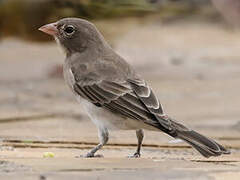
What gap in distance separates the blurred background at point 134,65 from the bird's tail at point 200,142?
0.99 meters

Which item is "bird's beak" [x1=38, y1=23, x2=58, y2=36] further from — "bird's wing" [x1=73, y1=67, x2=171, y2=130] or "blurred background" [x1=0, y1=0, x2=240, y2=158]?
"blurred background" [x1=0, y1=0, x2=240, y2=158]

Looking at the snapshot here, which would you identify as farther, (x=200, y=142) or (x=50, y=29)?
(x=50, y=29)

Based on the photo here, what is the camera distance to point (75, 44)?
5.93 metres

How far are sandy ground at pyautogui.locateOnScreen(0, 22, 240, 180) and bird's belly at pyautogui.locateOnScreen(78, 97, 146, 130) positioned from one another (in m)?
0.17

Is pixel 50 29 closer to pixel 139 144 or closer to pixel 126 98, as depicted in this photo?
pixel 126 98

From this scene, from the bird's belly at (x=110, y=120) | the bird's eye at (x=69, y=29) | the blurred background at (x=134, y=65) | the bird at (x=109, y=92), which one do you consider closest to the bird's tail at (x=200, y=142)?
the bird at (x=109, y=92)

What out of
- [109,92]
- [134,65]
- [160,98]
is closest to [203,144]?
[109,92]

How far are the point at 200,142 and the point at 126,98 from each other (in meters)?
0.58

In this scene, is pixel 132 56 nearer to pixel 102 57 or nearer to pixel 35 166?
pixel 102 57

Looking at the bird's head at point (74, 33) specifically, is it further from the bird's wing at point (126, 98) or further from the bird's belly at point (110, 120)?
the bird's belly at point (110, 120)

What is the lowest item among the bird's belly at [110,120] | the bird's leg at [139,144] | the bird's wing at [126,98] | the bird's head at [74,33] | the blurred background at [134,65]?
the blurred background at [134,65]

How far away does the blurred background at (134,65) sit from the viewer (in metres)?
6.85

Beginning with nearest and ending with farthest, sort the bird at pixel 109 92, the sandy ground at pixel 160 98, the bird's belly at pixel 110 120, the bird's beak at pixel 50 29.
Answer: the sandy ground at pixel 160 98 < the bird at pixel 109 92 < the bird's belly at pixel 110 120 < the bird's beak at pixel 50 29

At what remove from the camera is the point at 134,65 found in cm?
1134
